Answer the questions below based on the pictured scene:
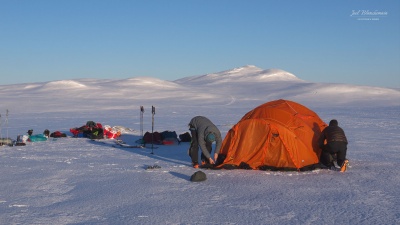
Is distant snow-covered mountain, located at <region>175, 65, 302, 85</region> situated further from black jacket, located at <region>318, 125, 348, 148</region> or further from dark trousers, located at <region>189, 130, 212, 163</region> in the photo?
black jacket, located at <region>318, 125, 348, 148</region>

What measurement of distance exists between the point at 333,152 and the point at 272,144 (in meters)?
1.36

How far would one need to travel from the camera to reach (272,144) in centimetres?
1007

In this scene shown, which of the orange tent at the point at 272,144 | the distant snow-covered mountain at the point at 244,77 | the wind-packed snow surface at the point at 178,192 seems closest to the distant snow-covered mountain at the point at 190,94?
the distant snow-covered mountain at the point at 244,77

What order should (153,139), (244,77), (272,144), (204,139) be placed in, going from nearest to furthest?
1. (272,144)
2. (204,139)
3. (153,139)
4. (244,77)

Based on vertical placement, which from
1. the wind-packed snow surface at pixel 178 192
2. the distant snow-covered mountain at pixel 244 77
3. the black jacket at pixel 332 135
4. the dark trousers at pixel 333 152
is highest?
the distant snow-covered mountain at pixel 244 77

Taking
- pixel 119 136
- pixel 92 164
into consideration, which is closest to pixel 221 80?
pixel 119 136

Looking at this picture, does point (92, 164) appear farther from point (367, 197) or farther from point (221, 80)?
point (221, 80)

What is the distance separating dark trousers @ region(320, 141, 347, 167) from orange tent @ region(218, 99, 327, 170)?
0.25 metres

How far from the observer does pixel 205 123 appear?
10.6 meters

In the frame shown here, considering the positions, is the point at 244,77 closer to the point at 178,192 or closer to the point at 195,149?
the point at 195,149

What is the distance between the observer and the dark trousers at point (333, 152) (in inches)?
389

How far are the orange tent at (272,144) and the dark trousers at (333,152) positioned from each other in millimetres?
248

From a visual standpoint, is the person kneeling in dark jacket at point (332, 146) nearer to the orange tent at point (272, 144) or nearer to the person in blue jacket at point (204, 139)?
the orange tent at point (272, 144)

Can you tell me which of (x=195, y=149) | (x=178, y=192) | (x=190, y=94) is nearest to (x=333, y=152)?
(x=195, y=149)
